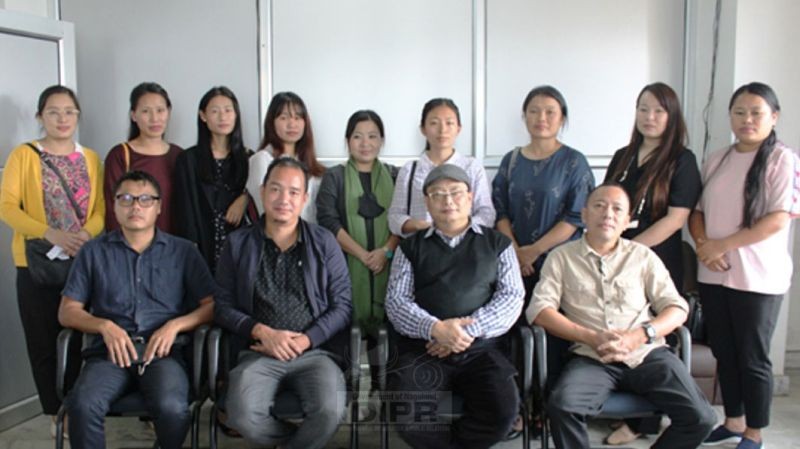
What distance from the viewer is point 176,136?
3.93 meters

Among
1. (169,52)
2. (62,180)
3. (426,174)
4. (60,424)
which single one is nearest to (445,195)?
(426,174)

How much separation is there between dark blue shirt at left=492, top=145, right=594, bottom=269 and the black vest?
1.23ft

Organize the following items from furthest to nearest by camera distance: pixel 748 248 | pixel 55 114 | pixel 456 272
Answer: pixel 55 114 → pixel 748 248 → pixel 456 272

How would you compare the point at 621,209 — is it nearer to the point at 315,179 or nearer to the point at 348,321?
the point at 348,321

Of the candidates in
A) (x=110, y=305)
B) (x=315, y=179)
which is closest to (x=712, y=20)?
(x=315, y=179)

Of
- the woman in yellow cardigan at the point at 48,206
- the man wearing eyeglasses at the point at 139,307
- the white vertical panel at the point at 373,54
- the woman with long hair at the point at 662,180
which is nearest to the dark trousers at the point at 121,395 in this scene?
the man wearing eyeglasses at the point at 139,307

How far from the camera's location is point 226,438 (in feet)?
10.3

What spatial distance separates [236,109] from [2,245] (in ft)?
4.76

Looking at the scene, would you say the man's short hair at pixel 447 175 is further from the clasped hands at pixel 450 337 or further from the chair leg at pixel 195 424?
the chair leg at pixel 195 424

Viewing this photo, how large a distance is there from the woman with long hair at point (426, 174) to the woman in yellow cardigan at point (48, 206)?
4.92 ft

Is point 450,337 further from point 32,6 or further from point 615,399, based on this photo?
point 32,6

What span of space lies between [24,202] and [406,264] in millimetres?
1901

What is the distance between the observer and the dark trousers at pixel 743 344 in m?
2.77

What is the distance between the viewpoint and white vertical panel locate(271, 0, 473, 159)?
3.81 meters
